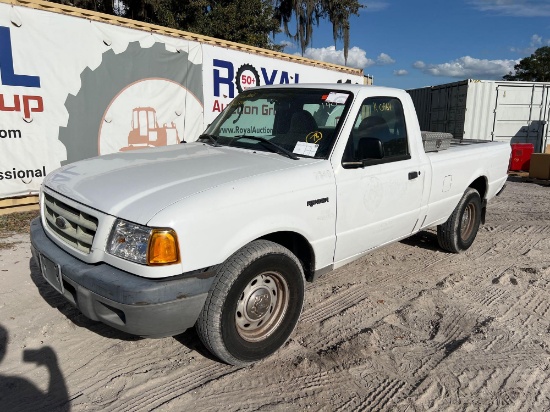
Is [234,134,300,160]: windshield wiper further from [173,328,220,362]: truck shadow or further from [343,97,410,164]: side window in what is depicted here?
[173,328,220,362]: truck shadow

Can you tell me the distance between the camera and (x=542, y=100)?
14477mm

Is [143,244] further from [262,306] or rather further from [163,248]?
[262,306]

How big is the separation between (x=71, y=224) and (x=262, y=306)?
4.51 ft

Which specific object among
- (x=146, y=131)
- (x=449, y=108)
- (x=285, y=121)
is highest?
(x=449, y=108)

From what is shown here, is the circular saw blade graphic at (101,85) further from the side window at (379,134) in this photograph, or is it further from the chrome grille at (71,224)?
the side window at (379,134)

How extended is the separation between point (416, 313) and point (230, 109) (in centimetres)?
262

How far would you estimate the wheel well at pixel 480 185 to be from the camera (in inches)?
209

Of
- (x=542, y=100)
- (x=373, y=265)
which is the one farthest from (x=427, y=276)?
(x=542, y=100)

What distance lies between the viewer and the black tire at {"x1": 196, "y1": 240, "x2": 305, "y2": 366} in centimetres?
257

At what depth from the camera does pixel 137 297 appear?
89.7 inches

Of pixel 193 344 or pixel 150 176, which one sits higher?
pixel 150 176

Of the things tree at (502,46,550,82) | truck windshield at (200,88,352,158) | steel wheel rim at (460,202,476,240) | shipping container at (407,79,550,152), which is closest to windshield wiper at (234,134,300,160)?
truck windshield at (200,88,352,158)

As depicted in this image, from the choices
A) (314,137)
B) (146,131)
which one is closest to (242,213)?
(314,137)

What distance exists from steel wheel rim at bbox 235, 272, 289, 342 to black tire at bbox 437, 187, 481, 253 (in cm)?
283
